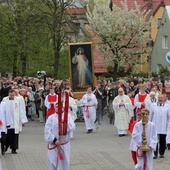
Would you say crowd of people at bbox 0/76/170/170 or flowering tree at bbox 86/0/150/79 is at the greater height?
flowering tree at bbox 86/0/150/79

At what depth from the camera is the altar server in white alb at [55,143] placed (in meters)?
11.8

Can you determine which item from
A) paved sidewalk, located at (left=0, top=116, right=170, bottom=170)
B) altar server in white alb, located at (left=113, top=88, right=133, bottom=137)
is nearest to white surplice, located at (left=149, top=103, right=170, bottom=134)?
paved sidewalk, located at (left=0, top=116, right=170, bottom=170)

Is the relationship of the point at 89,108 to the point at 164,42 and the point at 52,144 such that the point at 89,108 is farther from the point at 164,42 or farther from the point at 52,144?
the point at 164,42

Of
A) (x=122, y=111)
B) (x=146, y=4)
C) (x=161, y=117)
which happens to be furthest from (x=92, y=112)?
(x=146, y=4)

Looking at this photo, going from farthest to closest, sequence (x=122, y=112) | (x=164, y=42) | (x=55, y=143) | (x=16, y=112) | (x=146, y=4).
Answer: (x=146, y=4) → (x=164, y=42) → (x=122, y=112) → (x=16, y=112) → (x=55, y=143)

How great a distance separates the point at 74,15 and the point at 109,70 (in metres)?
11.4

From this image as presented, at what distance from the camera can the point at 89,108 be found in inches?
893

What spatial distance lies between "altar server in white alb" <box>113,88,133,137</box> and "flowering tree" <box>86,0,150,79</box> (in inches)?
967

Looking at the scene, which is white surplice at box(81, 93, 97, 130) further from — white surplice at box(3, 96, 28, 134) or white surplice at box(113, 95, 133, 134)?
white surplice at box(3, 96, 28, 134)

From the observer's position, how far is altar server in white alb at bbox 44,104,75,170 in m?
11.8

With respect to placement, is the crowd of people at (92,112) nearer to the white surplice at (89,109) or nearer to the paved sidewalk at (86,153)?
the white surplice at (89,109)

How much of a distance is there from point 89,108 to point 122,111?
57.7 inches

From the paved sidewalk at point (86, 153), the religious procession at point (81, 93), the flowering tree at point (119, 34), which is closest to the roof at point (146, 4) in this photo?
the religious procession at point (81, 93)

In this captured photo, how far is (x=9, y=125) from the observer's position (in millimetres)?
16484
